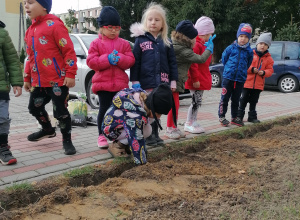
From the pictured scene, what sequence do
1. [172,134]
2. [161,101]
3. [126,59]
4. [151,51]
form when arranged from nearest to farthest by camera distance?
[161,101], [126,59], [151,51], [172,134]

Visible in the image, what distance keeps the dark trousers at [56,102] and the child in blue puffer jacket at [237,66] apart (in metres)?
3.06

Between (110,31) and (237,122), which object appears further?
(237,122)

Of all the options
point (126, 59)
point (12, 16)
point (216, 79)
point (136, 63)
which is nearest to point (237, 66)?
point (136, 63)

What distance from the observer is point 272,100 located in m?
9.59

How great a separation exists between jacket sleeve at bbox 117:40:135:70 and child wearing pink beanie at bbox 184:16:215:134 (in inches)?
52.6

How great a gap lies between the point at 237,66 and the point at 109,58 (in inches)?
108

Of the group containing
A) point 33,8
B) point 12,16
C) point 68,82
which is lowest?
point 68,82

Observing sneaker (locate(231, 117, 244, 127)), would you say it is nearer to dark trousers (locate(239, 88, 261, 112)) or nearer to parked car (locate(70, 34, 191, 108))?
dark trousers (locate(239, 88, 261, 112))

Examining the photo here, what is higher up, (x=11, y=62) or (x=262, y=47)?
(x=262, y=47)

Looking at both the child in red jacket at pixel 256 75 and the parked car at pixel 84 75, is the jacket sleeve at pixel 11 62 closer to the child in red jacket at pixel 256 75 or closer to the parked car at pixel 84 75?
the parked car at pixel 84 75

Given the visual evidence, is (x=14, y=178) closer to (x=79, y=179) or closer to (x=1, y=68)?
(x=79, y=179)

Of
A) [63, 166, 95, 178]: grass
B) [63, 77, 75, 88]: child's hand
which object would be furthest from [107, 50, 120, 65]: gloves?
[63, 166, 95, 178]: grass

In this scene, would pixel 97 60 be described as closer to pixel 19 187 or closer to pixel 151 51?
pixel 151 51

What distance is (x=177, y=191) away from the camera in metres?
2.86
